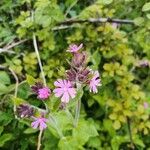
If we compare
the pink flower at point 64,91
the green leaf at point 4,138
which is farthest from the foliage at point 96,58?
the pink flower at point 64,91

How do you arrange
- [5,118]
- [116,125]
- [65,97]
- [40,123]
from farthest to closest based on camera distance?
[116,125], [5,118], [40,123], [65,97]

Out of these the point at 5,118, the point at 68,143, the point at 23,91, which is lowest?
the point at 68,143

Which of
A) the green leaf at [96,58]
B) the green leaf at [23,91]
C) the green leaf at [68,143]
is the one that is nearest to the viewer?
the green leaf at [68,143]

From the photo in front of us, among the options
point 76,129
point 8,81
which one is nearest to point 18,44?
point 8,81

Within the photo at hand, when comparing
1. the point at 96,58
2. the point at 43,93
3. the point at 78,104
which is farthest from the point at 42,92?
the point at 96,58

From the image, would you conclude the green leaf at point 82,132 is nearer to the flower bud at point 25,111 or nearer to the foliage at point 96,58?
the foliage at point 96,58

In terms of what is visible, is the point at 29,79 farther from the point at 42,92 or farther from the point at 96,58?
the point at 96,58

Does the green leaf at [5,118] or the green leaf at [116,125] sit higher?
the green leaf at [116,125]

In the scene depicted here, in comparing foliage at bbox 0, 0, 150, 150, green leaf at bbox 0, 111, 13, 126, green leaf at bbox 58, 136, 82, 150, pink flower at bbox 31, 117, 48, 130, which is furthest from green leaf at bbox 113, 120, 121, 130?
pink flower at bbox 31, 117, 48, 130

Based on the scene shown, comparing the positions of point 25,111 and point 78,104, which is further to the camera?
point 78,104

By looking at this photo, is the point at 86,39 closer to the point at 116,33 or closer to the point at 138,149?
the point at 116,33
